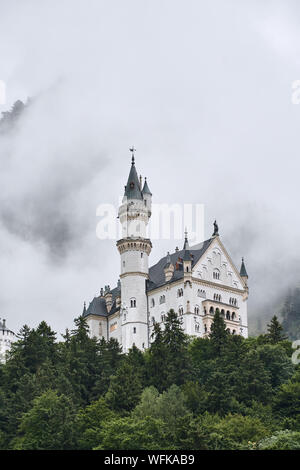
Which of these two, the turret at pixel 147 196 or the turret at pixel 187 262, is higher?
the turret at pixel 147 196

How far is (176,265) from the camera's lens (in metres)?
136

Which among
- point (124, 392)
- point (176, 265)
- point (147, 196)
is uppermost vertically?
point (147, 196)

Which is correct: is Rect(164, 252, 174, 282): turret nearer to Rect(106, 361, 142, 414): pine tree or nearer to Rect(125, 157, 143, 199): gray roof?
Rect(125, 157, 143, 199): gray roof

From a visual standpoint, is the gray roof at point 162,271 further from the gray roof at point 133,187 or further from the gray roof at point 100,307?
the gray roof at point 133,187

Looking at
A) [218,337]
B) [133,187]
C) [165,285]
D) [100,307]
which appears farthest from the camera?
[100,307]

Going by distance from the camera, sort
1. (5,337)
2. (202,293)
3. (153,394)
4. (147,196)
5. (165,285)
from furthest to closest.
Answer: (5,337)
(147,196)
(165,285)
(202,293)
(153,394)

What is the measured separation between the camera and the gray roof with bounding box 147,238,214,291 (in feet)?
440

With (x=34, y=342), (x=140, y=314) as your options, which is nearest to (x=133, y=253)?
(x=140, y=314)

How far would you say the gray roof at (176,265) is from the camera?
134 m

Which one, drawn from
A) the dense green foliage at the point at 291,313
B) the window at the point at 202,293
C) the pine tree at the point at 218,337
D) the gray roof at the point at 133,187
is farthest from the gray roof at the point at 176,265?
the dense green foliage at the point at 291,313

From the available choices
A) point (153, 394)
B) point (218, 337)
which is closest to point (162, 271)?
point (218, 337)

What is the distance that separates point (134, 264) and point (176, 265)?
549 cm

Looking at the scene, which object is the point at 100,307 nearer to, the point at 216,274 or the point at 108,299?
the point at 108,299
